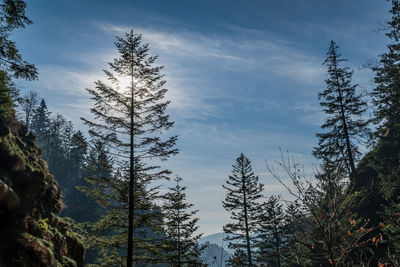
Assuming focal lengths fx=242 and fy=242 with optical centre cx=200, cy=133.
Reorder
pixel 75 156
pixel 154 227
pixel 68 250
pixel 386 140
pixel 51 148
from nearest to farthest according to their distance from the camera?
pixel 154 227 → pixel 68 250 → pixel 386 140 → pixel 75 156 → pixel 51 148

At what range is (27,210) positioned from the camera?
11805 mm

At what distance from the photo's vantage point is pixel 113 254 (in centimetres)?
→ 1084

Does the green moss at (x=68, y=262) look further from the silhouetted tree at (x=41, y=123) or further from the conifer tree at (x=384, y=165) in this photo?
the silhouetted tree at (x=41, y=123)

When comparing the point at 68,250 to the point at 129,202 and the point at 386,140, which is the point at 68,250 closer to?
the point at 129,202

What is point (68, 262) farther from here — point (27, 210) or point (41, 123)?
point (41, 123)

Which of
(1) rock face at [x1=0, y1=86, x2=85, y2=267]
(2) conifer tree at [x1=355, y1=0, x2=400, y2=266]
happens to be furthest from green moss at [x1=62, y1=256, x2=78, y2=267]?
(2) conifer tree at [x1=355, y1=0, x2=400, y2=266]

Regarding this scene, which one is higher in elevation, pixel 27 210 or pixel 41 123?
pixel 41 123

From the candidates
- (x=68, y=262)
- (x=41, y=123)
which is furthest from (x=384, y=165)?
(x=41, y=123)

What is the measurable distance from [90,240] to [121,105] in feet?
20.8

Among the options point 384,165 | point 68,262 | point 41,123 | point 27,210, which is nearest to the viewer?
point 27,210

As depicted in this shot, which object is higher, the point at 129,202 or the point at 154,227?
the point at 129,202

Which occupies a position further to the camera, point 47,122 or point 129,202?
point 47,122

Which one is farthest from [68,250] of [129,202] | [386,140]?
[386,140]

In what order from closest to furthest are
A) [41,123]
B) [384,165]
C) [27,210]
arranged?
1. [27,210]
2. [384,165]
3. [41,123]
